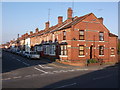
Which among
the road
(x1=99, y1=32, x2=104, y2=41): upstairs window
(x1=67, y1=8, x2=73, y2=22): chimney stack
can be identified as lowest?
the road

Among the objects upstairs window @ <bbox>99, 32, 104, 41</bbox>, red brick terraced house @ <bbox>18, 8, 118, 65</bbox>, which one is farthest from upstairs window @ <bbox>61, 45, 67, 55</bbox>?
upstairs window @ <bbox>99, 32, 104, 41</bbox>

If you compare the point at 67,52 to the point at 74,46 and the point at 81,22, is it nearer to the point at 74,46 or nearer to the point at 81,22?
the point at 74,46

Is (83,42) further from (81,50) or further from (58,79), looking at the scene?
(58,79)

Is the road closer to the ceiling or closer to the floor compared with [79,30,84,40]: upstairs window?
closer to the floor

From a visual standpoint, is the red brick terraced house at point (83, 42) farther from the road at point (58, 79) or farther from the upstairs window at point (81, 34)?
the road at point (58, 79)

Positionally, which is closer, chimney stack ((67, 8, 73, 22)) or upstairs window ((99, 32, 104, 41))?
upstairs window ((99, 32, 104, 41))

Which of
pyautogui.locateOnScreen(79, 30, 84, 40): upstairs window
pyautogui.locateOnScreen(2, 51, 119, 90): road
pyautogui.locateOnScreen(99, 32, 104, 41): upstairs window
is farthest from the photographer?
pyautogui.locateOnScreen(99, 32, 104, 41): upstairs window

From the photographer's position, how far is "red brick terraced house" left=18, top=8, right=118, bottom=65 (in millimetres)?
30859

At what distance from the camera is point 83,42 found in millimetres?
31594

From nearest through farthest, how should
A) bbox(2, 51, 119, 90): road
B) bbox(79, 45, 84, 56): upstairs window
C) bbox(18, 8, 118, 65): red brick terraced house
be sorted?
bbox(2, 51, 119, 90): road → bbox(18, 8, 118, 65): red brick terraced house → bbox(79, 45, 84, 56): upstairs window

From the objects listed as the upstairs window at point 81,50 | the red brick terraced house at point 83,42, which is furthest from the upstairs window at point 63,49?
the upstairs window at point 81,50

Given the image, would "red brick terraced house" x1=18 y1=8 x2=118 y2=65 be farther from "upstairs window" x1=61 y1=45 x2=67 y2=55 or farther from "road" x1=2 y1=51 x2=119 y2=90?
"road" x1=2 y1=51 x2=119 y2=90

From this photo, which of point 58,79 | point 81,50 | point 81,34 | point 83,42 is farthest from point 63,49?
point 58,79

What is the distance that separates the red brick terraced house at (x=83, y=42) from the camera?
1215 inches
